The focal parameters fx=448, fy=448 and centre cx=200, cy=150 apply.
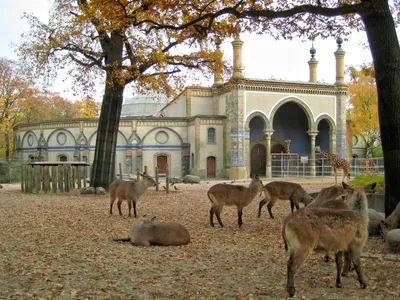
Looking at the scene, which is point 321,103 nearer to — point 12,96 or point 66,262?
point 12,96

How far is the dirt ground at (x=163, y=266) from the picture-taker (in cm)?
570

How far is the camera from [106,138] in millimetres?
21750

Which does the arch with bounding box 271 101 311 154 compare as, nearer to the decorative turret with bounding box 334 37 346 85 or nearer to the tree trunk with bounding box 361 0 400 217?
the decorative turret with bounding box 334 37 346 85

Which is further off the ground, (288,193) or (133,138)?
(133,138)

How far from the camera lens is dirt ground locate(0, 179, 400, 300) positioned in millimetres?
5699

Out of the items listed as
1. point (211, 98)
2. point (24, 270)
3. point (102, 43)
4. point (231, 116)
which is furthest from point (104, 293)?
point (211, 98)

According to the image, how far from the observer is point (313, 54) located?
48.8 m

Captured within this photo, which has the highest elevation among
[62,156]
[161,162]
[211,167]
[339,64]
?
[339,64]

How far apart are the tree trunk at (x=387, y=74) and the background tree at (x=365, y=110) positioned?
4384 centimetres

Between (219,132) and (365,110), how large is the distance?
20.7m

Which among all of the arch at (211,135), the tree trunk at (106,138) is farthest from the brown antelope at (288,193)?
the arch at (211,135)

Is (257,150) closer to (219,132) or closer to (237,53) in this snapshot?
(219,132)

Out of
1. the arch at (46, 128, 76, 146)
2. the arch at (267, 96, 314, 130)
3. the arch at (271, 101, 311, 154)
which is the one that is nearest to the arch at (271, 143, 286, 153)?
the arch at (271, 101, 311, 154)

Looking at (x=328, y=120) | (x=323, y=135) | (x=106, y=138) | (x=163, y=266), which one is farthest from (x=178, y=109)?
(x=163, y=266)
